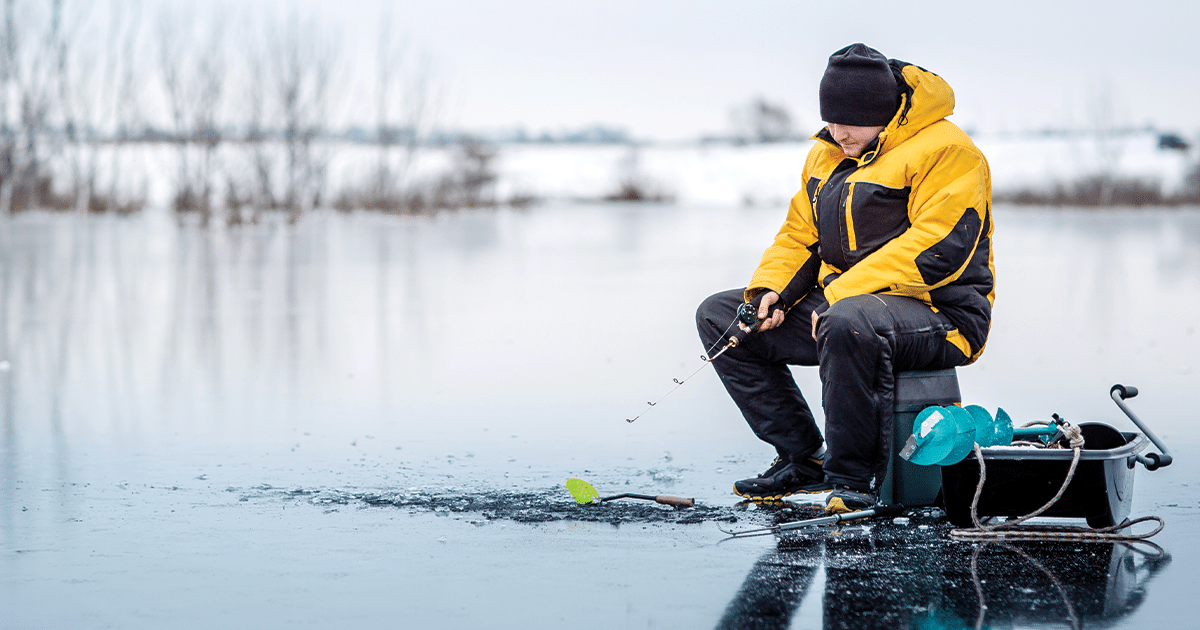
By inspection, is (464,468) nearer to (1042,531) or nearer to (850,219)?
(850,219)

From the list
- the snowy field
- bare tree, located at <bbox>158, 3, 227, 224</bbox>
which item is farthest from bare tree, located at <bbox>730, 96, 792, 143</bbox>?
bare tree, located at <bbox>158, 3, 227, 224</bbox>

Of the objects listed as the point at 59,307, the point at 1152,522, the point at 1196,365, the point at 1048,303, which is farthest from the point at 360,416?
the point at 1048,303

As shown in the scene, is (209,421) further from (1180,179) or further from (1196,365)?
(1180,179)

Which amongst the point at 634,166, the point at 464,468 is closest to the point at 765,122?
the point at 634,166

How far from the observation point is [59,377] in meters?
6.37

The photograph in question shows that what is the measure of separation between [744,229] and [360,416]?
18.9 m

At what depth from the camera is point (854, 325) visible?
3.61 m

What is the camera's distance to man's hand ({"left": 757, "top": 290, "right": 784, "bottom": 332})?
3955mm

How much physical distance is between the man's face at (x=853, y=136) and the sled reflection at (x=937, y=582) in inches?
43.5

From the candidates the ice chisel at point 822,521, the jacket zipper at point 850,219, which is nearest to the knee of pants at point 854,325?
the jacket zipper at point 850,219

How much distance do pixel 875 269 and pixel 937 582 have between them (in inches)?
39.7

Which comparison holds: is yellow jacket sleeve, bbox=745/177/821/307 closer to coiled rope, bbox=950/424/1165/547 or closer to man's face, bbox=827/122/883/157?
man's face, bbox=827/122/883/157

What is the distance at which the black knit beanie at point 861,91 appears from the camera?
3742 mm

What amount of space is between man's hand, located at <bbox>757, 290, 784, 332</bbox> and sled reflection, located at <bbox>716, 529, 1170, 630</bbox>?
2.40 feet
